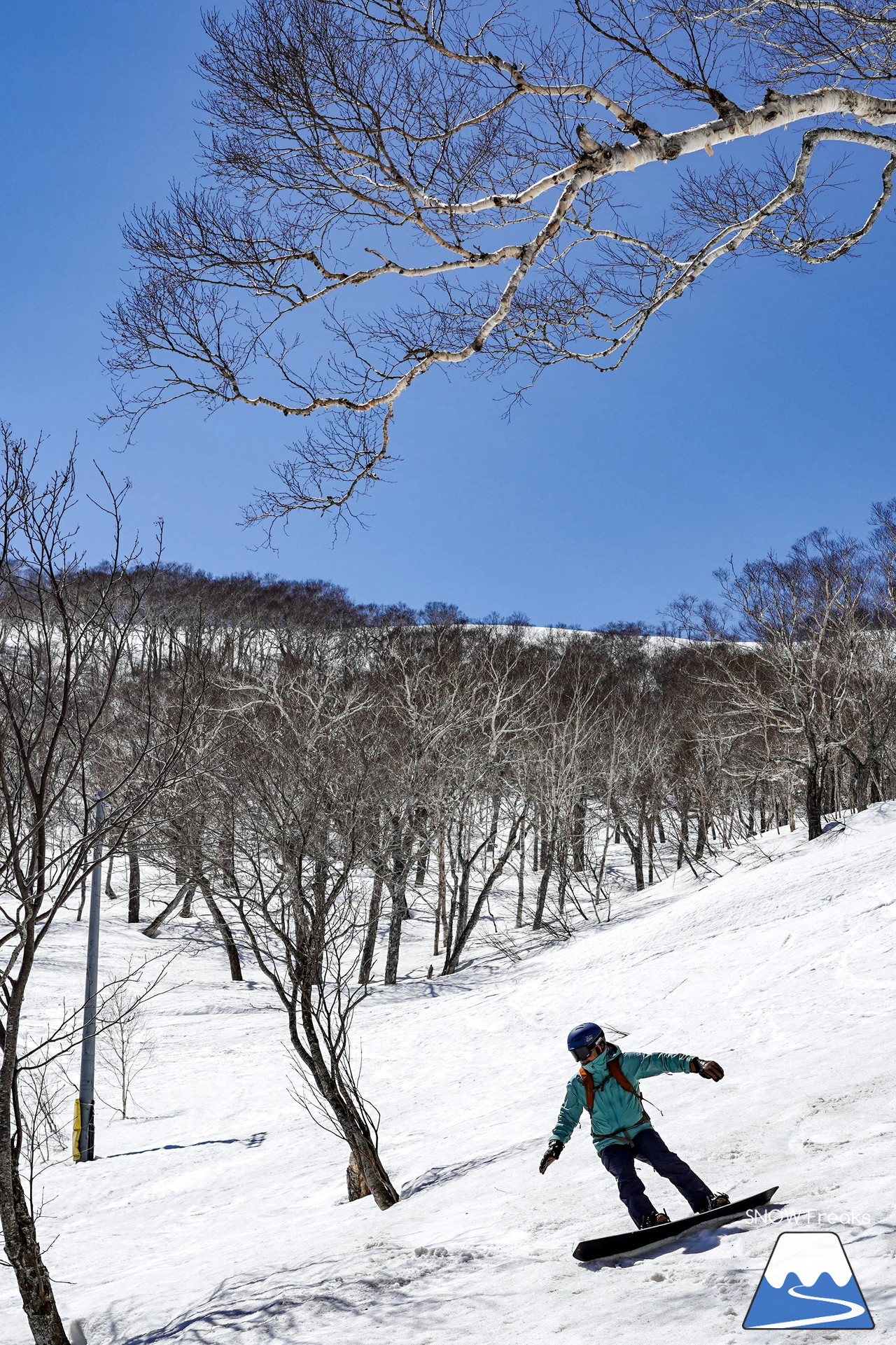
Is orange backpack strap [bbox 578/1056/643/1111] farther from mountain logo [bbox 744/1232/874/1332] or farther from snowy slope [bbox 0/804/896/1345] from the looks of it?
mountain logo [bbox 744/1232/874/1332]

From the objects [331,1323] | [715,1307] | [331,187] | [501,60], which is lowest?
[331,1323]

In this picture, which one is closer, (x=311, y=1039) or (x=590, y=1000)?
(x=311, y=1039)

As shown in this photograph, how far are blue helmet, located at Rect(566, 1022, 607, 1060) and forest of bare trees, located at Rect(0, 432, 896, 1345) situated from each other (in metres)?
2.67

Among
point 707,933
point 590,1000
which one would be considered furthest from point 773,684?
point 590,1000

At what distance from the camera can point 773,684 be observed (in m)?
21.1

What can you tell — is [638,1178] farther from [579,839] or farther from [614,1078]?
[579,839]

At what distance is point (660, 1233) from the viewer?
4125mm

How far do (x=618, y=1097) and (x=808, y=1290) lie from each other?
1534 millimetres

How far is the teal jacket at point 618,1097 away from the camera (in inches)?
180

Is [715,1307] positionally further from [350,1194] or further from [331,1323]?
[350,1194]

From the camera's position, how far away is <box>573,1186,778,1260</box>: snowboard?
162 inches

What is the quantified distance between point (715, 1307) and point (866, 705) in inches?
757

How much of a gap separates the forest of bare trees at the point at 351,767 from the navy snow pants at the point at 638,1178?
3097 millimetres

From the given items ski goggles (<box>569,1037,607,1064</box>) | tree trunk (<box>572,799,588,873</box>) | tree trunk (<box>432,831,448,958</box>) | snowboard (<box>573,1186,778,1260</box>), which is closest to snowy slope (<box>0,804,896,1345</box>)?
snowboard (<box>573,1186,778,1260</box>)
